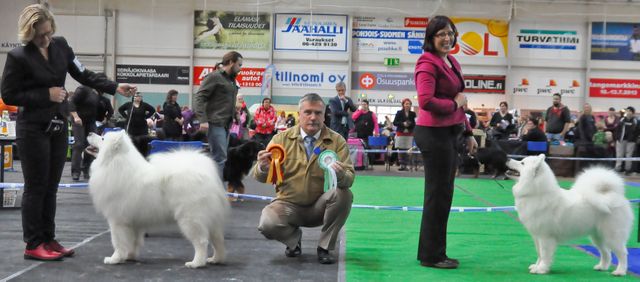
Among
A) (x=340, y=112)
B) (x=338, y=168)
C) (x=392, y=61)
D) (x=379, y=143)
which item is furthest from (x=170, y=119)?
(x=392, y=61)

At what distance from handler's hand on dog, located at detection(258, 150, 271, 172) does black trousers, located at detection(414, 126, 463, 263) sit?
95 cm

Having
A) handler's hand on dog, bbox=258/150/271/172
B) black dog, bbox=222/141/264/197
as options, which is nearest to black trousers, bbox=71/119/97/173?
black dog, bbox=222/141/264/197

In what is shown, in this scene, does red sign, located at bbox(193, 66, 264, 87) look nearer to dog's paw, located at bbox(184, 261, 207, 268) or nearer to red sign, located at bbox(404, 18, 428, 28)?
red sign, located at bbox(404, 18, 428, 28)

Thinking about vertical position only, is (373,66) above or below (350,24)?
below

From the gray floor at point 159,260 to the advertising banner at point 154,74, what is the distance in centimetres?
1428

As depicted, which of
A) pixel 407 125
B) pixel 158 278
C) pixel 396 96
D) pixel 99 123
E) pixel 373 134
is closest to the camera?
pixel 158 278

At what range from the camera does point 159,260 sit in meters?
3.67

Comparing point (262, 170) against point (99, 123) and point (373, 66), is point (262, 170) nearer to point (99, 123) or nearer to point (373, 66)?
point (99, 123)

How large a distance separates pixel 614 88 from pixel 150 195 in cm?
1881

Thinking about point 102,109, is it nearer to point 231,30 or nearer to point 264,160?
point 264,160

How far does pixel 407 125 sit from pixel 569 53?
31.6ft

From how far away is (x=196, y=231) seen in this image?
338cm

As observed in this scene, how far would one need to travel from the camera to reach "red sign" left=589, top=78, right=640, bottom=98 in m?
18.8

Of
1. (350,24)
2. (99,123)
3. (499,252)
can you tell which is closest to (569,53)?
(350,24)
